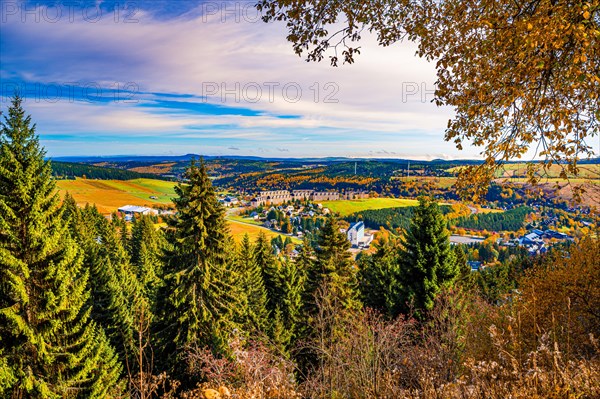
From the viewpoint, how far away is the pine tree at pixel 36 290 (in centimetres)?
1024

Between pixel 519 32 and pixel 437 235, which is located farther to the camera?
pixel 437 235

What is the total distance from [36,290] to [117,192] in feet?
492

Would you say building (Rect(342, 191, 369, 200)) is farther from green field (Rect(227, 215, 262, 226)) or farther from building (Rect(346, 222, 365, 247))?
building (Rect(346, 222, 365, 247))

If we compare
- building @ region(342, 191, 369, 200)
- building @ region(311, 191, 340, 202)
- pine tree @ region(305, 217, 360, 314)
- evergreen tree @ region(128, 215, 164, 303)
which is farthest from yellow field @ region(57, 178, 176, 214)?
pine tree @ region(305, 217, 360, 314)

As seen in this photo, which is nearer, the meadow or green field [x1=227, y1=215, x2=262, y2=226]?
the meadow

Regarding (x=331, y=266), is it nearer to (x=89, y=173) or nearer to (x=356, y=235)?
(x=356, y=235)

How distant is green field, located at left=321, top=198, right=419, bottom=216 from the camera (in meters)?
147

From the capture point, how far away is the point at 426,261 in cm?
1780

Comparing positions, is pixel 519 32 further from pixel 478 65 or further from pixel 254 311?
pixel 254 311

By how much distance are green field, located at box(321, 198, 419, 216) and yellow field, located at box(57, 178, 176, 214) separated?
7511cm

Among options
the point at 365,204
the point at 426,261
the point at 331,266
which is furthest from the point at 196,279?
the point at 365,204

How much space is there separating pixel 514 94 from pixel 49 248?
13440mm

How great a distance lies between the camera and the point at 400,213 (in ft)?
450

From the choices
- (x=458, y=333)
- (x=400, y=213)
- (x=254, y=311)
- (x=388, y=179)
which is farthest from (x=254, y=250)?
(x=388, y=179)
